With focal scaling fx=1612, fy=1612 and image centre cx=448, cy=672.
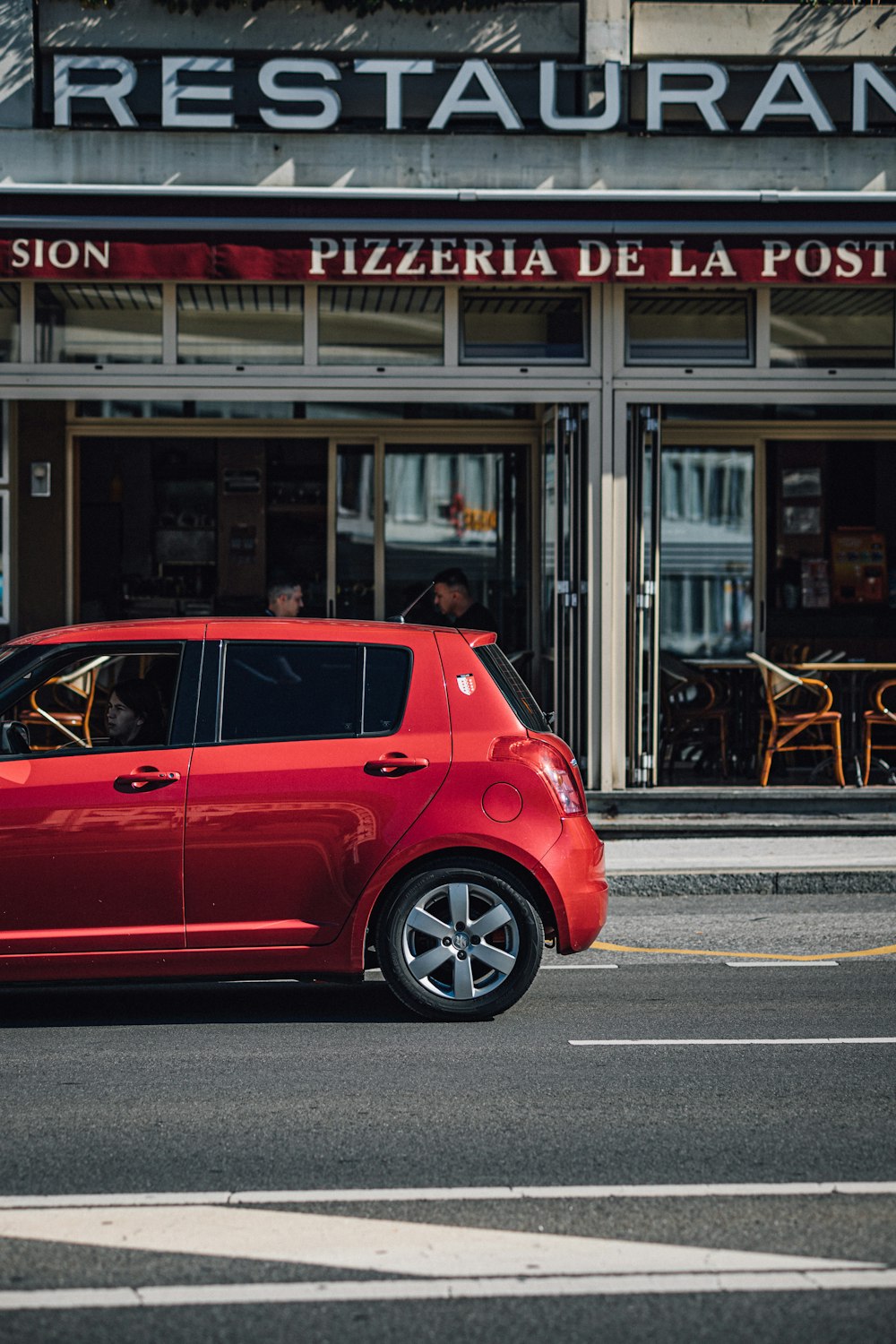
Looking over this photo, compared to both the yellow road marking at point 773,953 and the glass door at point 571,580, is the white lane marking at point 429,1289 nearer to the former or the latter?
the yellow road marking at point 773,953

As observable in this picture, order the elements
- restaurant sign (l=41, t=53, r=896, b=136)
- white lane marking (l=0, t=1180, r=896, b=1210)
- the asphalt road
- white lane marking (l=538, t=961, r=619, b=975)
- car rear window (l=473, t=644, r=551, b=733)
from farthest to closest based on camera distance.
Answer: restaurant sign (l=41, t=53, r=896, b=136), white lane marking (l=538, t=961, r=619, b=975), car rear window (l=473, t=644, r=551, b=733), white lane marking (l=0, t=1180, r=896, b=1210), the asphalt road

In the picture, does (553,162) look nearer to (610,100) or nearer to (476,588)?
(610,100)

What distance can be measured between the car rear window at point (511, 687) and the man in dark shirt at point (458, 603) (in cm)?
421

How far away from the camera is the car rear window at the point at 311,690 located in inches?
265

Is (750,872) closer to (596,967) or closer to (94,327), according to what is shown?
(596,967)

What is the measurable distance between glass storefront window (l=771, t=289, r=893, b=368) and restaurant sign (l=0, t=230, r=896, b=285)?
2.05ft

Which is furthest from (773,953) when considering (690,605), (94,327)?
(94,327)

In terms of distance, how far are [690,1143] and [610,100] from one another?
914 centimetres

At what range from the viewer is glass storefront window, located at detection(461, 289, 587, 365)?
12.2 m

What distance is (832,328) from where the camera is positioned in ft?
40.7

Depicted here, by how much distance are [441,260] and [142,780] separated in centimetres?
624

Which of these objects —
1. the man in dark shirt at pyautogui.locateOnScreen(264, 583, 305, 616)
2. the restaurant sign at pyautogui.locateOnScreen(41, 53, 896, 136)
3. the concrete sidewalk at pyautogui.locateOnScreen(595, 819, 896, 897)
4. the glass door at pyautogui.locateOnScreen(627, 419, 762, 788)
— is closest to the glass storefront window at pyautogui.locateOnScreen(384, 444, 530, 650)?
the glass door at pyautogui.locateOnScreen(627, 419, 762, 788)

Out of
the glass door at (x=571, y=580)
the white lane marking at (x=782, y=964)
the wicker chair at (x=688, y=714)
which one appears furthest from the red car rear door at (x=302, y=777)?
the wicker chair at (x=688, y=714)

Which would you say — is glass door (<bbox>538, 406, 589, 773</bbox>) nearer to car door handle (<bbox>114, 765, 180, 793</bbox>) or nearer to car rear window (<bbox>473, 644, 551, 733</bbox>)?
car rear window (<bbox>473, 644, 551, 733</bbox>)
